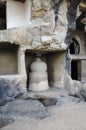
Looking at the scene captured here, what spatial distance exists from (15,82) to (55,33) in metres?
2.27

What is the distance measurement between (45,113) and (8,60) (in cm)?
308

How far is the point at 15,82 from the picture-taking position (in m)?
6.41

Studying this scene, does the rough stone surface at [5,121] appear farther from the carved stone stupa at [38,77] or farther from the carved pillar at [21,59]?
the carved stone stupa at [38,77]

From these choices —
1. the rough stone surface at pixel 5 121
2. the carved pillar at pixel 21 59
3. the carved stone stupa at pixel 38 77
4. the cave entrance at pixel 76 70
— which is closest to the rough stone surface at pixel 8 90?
the carved pillar at pixel 21 59

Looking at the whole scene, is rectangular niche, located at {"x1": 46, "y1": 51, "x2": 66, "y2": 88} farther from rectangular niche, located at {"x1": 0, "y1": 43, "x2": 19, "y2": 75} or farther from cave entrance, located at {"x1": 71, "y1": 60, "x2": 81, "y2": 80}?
cave entrance, located at {"x1": 71, "y1": 60, "x2": 81, "y2": 80}

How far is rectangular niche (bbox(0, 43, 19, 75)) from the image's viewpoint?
24.4 ft

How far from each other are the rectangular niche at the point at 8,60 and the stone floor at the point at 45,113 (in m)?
1.56

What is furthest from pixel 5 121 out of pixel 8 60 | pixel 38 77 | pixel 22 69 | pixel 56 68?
pixel 56 68

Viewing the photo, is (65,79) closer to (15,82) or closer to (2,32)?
(15,82)

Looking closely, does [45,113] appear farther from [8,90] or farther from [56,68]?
[56,68]

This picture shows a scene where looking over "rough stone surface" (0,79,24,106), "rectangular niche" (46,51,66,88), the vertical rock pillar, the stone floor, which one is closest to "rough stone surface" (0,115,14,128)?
the stone floor

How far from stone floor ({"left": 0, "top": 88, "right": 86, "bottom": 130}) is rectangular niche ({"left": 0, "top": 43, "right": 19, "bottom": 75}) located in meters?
1.56

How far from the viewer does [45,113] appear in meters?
5.22

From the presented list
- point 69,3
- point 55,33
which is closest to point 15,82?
point 55,33
